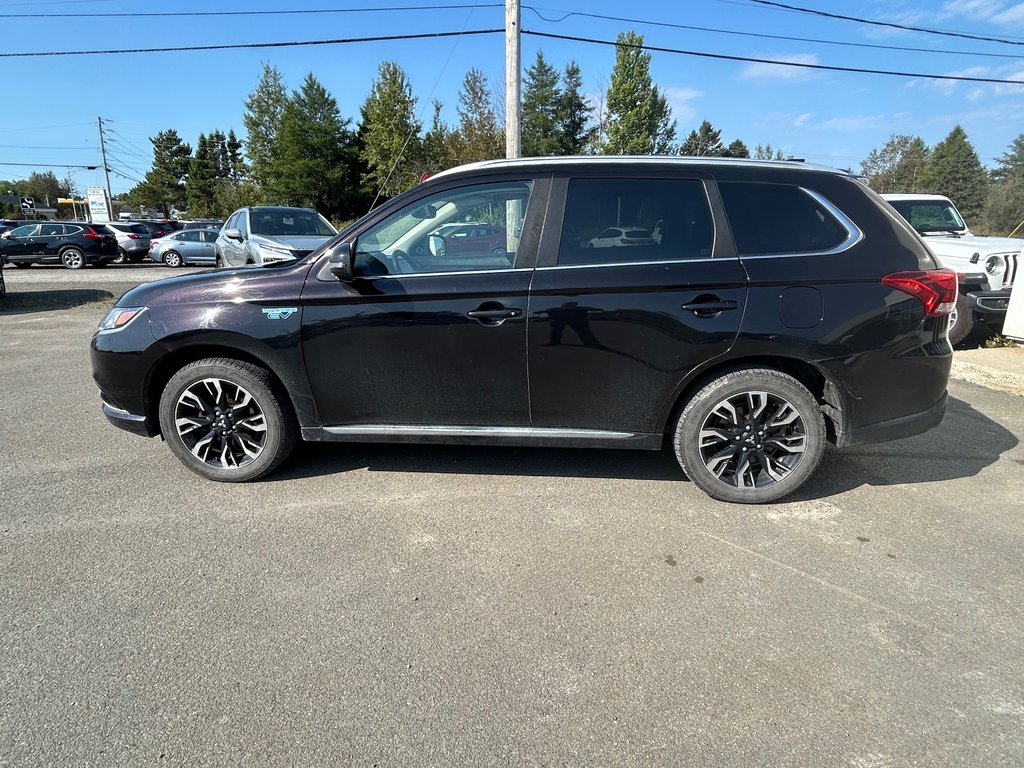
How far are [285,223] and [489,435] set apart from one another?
973 centimetres

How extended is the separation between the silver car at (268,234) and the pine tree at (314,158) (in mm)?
37383

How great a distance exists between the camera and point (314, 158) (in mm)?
47062

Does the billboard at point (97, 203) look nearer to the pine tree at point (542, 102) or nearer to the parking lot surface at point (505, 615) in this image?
the pine tree at point (542, 102)

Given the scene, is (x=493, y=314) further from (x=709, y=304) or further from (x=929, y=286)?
(x=929, y=286)

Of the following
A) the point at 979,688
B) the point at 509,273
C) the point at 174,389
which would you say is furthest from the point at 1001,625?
the point at 174,389

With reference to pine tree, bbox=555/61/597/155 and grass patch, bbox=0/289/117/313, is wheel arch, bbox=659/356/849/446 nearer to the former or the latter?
grass patch, bbox=0/289/117/313

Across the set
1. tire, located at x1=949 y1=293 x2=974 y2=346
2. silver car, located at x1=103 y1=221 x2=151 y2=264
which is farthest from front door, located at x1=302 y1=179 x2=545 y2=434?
silver car, located at x1=103 y1=221 x2=151 y2=264

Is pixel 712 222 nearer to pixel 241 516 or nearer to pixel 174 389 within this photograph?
pixel 241 516

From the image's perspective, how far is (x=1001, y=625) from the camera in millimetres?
2461

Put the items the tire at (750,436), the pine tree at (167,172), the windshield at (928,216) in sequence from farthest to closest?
the pine tree at (167,172), the windshield at (928,216), the tire at (750,436)

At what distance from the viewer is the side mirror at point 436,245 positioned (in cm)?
346

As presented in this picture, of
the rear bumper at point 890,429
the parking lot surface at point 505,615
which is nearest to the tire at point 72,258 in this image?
the parking lot surface at point 505,615

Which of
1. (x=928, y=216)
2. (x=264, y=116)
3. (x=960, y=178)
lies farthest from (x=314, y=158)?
(x=960, y=178)

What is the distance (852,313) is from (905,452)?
1.74m
